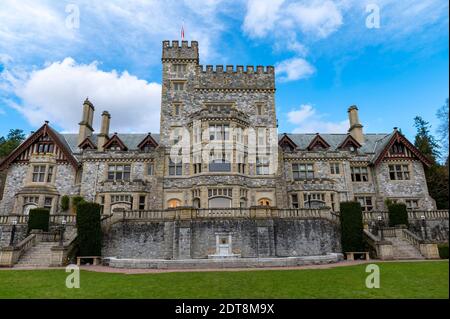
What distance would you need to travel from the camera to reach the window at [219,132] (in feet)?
90.8

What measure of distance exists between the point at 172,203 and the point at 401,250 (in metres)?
18.3

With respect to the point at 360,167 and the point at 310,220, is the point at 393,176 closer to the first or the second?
the point at 360,167

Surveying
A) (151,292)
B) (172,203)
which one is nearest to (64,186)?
(172,203)

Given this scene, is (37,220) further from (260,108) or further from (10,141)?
(10,141)

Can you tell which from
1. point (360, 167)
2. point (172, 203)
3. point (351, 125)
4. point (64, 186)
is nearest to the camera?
point (172, 203)

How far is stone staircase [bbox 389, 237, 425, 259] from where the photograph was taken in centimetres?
1817

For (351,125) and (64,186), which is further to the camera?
(351,125)

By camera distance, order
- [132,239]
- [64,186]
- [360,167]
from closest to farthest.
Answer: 1. [132,239]
2. [64,186]
3. [360,167]

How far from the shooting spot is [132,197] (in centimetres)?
2788

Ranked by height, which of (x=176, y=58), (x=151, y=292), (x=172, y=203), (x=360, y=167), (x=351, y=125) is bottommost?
(x=151, y=292)

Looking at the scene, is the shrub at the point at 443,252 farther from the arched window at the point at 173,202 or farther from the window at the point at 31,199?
the window at the point at 31,199

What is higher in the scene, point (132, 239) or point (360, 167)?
point (360, 167)

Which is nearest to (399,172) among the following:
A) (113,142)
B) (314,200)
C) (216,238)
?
(314,200)

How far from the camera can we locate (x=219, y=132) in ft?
91.4
